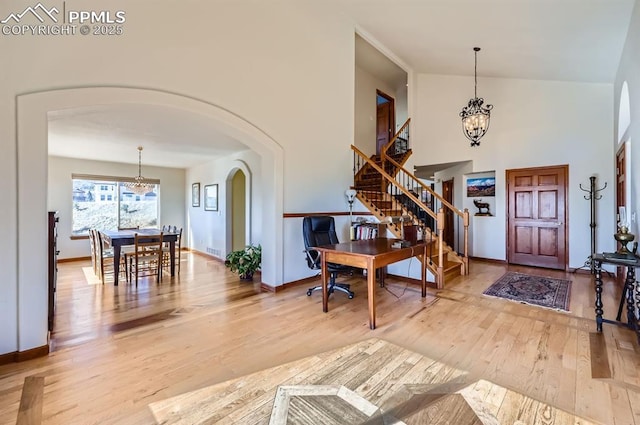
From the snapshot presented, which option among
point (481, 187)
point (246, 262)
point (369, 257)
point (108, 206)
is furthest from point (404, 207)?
point (108, 206)

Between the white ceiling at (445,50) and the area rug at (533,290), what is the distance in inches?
128

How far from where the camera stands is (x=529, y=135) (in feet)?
18.8

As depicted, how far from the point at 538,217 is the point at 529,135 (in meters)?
1.62

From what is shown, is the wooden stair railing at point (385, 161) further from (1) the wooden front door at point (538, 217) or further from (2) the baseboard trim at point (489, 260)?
(2) the baseboard trim at point (489, 260)

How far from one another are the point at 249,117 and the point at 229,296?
2.37 m

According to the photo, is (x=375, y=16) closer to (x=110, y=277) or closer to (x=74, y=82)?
(x=74, y=82)

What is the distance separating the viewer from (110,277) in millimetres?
5059

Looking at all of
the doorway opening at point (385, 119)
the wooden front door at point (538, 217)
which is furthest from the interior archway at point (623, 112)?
the doorway opening at point (385, 119)

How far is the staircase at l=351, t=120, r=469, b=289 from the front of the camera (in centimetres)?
438

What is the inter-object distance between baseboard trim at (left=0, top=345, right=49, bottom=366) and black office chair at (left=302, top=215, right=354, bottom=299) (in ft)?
8.49

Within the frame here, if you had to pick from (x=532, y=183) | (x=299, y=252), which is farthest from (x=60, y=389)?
(x=532, y=183)

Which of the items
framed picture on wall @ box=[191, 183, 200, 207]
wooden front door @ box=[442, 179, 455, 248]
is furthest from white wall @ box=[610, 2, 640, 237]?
framed picture on wall @ box=[191, 183, 200, 207]

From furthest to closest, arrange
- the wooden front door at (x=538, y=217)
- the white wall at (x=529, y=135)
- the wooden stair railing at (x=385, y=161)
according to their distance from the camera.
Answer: the wooden stair railing at (x=385, y=161)
the wooden front door at (x=538, y=217)
the white wall at (x=529, y=135)

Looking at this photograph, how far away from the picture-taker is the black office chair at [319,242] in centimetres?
375
